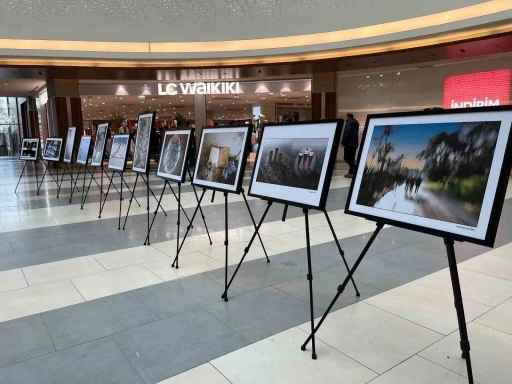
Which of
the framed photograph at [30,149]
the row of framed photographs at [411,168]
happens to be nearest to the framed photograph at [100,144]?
the framed photograph at [30,149]

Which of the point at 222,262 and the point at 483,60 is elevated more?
the point at 483,60

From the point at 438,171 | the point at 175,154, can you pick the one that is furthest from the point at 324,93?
the point at 438,171

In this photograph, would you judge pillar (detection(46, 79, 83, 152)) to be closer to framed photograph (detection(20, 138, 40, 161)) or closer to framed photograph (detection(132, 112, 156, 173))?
framed photograph (detection(20, 138, 40, 161))

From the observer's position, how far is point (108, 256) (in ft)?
13.2

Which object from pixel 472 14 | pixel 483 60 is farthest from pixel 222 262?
pixel 483 60

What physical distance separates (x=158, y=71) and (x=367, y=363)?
454 inches

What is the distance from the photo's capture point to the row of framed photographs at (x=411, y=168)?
1.61m

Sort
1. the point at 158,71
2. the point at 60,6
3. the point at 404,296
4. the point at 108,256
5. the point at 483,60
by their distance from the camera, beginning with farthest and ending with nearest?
the point at 158,71 → the point at 483,60 → the point at 60,6 → the point at 108,256 → the point at 404,296

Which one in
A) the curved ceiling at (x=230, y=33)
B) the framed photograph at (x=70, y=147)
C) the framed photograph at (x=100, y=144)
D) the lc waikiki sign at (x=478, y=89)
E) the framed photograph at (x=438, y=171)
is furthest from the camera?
the lc waikiki sign at (x=478, y=89)

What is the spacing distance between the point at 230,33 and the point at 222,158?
8.65 m

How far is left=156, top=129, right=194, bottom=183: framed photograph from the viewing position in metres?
3.78

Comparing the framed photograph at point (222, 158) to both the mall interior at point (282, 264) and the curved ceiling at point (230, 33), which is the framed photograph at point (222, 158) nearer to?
the mall interior at point (282, 264)

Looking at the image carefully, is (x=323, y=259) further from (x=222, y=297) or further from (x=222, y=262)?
(x=222, y=297)

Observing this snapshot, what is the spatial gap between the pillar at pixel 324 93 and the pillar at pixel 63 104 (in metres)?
8.37
